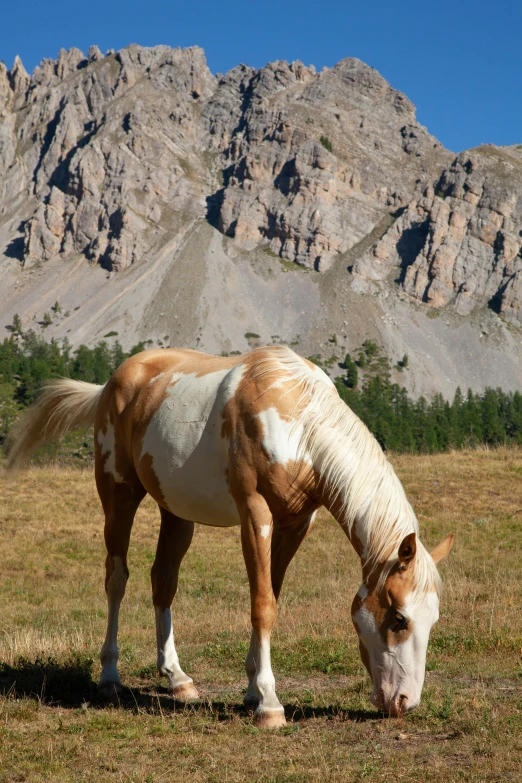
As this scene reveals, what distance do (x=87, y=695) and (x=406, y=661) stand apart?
3196 millimetres

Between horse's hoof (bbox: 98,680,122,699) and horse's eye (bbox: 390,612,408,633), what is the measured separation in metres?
2.80

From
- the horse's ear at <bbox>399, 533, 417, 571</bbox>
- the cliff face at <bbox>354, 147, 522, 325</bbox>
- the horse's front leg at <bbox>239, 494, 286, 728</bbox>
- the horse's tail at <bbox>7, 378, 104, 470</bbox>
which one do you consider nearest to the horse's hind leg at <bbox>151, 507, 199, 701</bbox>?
the horse's front leg at <bbox>239, 494, 286, 728</bbox>

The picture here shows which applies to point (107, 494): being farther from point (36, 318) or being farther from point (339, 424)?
point (36, 318)

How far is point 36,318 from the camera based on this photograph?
169 metres

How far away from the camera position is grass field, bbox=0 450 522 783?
4.17 meters

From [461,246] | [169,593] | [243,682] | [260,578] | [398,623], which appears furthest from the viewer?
[461,246]

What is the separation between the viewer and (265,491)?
208 inches

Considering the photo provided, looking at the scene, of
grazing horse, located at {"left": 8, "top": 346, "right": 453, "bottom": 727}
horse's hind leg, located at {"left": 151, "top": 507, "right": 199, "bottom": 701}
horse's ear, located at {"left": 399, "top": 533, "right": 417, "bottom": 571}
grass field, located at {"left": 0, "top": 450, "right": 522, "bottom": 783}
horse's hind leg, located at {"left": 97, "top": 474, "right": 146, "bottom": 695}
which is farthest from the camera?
horse's hind leg, located at {"left": 97, "top": 474, "right": 146, "bottom": 695}

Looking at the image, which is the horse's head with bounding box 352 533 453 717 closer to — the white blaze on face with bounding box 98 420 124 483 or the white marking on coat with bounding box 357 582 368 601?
the white marking on coat with bounding box 357 582 368 601

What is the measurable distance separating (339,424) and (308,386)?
1.40 feet

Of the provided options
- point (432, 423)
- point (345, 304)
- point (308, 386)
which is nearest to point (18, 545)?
point (308, 386)

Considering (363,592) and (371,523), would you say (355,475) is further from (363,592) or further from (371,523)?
(363,592)

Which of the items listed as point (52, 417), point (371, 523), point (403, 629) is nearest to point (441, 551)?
point (371, 523)

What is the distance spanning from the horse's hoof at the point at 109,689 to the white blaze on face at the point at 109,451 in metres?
1.90
